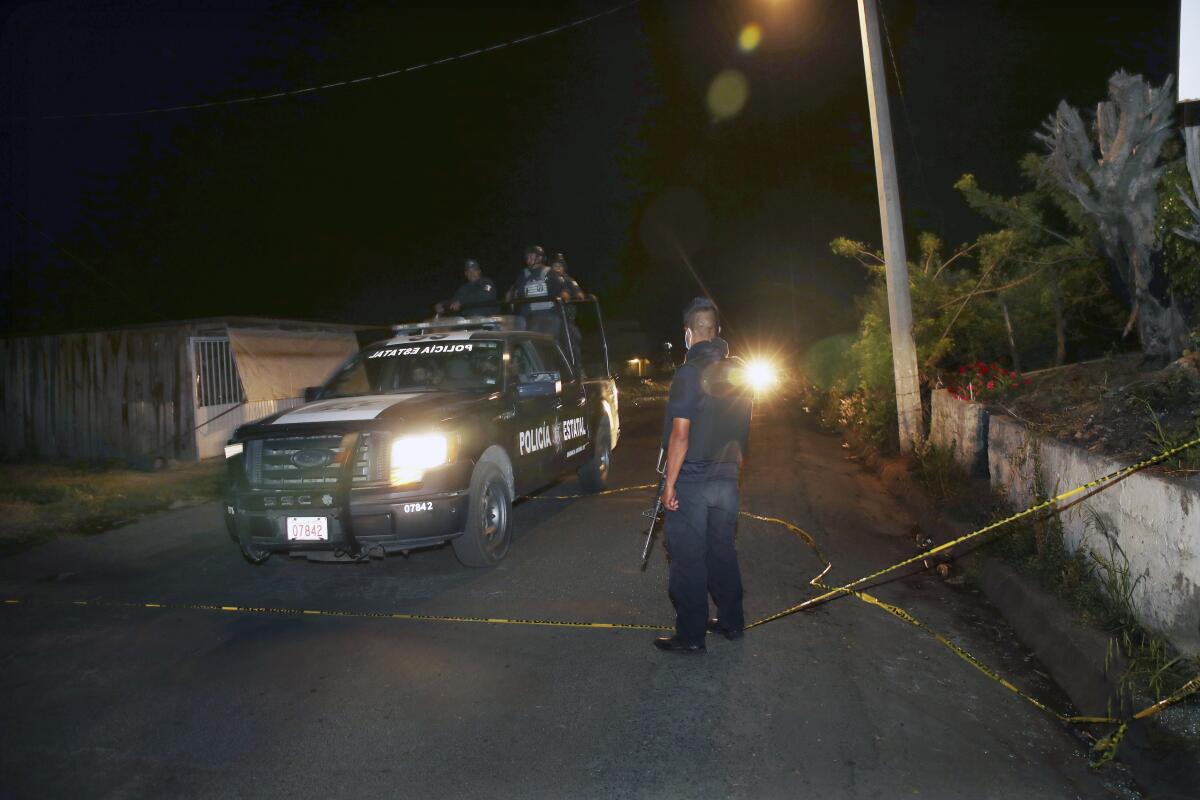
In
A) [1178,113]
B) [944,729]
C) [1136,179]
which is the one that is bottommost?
[944,729]

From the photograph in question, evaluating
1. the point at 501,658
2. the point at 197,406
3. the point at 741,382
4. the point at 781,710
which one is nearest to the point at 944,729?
the point at 781,710

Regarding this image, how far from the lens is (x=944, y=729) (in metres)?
4.02

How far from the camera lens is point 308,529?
6137mm

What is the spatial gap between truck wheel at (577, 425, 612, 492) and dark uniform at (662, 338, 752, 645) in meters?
5.04

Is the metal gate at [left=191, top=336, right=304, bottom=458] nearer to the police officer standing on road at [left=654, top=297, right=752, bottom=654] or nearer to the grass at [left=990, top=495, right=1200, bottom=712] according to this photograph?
the police officer standing on road at [left=654, top=297, right=752, bottom=654]

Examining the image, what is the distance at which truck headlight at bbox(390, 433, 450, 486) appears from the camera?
626 centimetres

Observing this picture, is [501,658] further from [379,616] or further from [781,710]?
[781,710]

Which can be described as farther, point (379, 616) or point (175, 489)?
point (175, 489)

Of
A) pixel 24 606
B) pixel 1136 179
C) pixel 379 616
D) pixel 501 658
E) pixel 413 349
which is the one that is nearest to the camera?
pixel 501 658

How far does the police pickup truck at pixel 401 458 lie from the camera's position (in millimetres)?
6164

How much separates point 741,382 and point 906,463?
6.99 meters

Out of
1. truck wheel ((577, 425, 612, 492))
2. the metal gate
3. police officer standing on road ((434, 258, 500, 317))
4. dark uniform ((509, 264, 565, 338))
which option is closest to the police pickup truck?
truck wheel ((577, 425, 612, 492))

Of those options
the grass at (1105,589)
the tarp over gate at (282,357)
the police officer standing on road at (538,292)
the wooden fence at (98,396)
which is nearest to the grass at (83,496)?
the wooden fence at (98,396)

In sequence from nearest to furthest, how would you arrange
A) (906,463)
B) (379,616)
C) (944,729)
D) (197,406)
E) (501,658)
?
(944,729), (501,658), (379,616), (906,463), (197,406)
